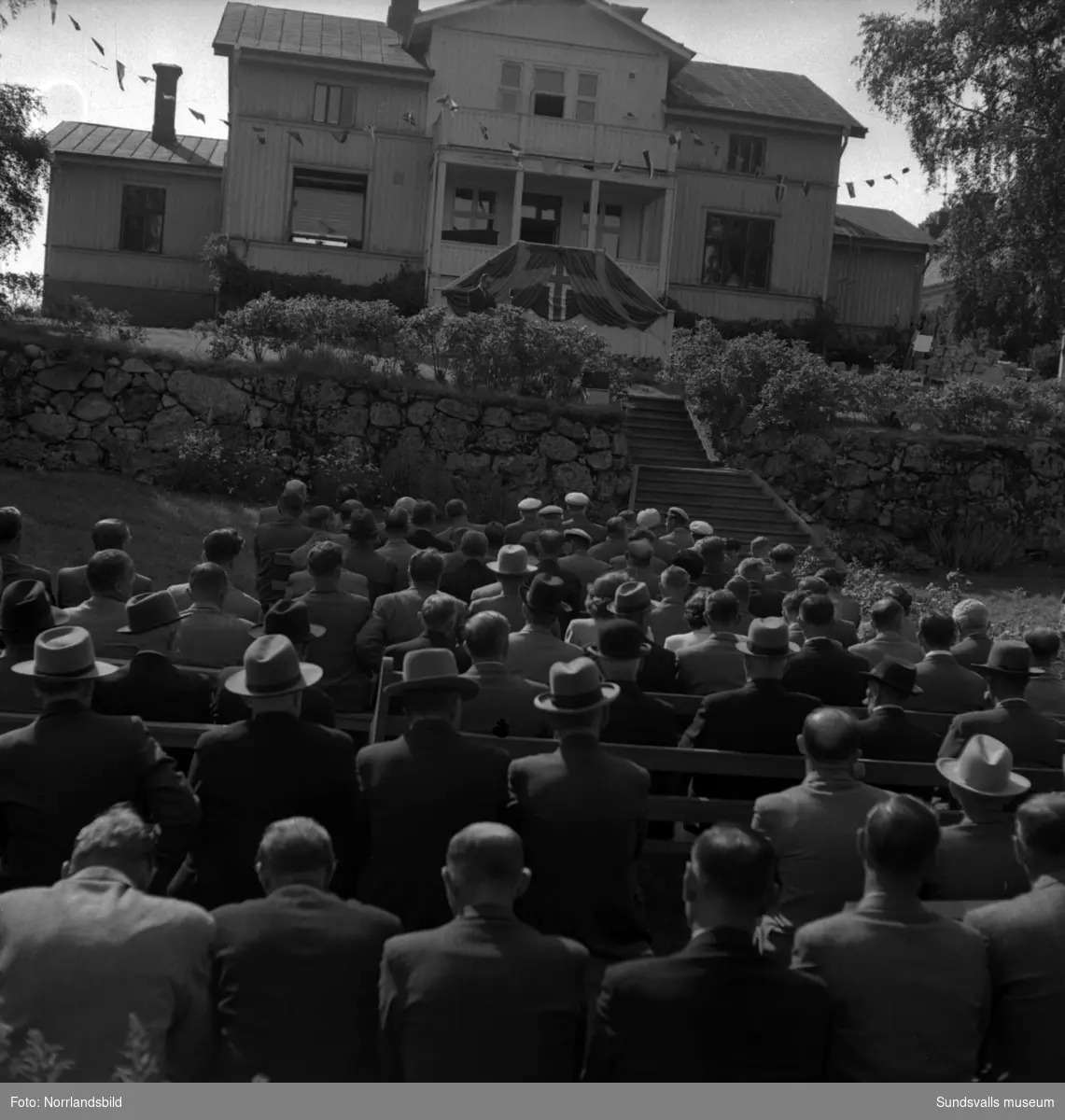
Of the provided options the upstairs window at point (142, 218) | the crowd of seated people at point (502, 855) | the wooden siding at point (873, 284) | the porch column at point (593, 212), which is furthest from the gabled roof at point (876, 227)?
the crowd of seated people at point (502, 855)

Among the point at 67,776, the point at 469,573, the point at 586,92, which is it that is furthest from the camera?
the point at 586,92

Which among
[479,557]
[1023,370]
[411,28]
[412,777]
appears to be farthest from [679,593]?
[411,28]

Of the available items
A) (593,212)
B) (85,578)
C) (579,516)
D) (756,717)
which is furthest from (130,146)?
(756,717)

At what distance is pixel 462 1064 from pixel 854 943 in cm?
116

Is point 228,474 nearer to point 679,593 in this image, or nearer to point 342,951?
point 679,593

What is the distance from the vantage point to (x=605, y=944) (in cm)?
461

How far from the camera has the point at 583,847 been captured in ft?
15.2

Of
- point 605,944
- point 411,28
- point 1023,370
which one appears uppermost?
point 411,28

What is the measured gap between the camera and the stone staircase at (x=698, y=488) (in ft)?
62.7

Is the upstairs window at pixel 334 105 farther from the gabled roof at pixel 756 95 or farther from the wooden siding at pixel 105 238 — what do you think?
the gabled roof at pixel 756 95

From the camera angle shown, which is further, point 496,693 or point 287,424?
point 287,424

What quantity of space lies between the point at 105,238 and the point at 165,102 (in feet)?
15.5

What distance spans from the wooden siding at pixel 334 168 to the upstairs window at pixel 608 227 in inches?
160

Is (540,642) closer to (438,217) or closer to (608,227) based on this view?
(438,217)
